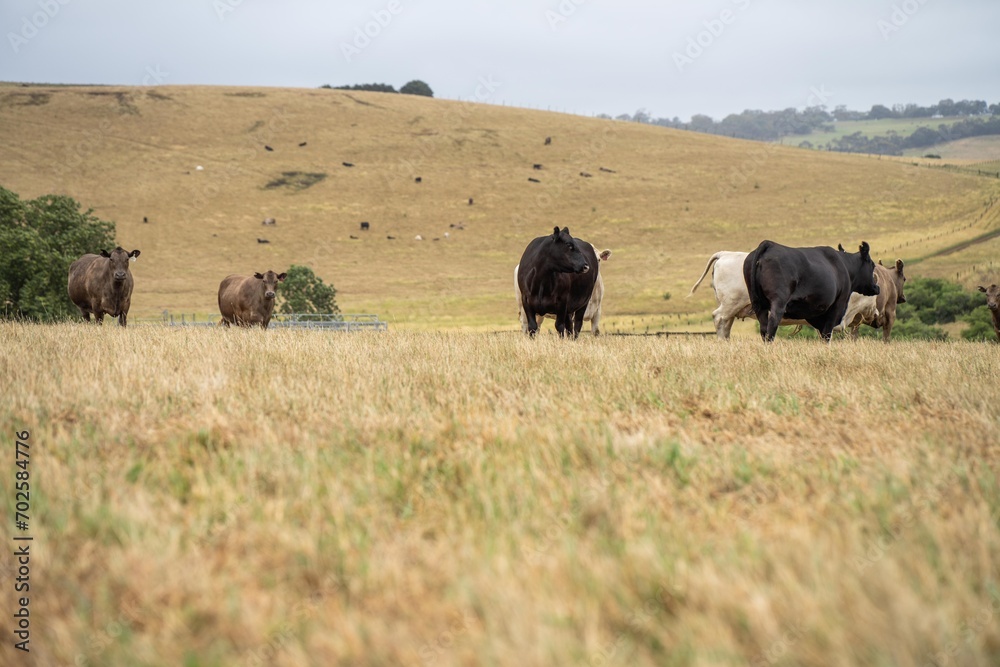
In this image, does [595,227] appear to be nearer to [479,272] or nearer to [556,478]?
[479,272]

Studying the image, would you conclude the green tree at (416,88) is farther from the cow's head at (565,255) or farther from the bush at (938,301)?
the cow's head at (565,255)

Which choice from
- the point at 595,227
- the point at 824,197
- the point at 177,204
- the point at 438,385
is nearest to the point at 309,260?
the point at 177,204

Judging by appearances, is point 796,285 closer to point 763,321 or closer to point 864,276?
point 763,321

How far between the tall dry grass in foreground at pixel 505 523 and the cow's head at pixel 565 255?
7.30 meters

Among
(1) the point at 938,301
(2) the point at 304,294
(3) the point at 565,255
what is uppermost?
(3) the point at 565,255

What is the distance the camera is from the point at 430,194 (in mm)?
88125

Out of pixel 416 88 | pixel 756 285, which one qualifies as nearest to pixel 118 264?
pixel 756 285

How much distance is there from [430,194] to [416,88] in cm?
9237

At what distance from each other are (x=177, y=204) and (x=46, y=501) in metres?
83.8

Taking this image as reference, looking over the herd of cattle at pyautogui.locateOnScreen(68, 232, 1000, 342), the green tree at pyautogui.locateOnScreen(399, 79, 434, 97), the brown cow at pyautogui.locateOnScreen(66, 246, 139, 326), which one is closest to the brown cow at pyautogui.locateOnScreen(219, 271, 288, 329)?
the brown cow at pyautogui.locateOnScreen(66, 246, 139, 326)

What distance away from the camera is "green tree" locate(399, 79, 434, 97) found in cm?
17175

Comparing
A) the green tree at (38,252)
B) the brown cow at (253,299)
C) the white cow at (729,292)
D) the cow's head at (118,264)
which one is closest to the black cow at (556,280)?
the white cow at (729,292)

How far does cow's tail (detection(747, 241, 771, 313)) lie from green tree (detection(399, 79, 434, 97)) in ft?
541

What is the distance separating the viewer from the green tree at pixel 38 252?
28.9m
